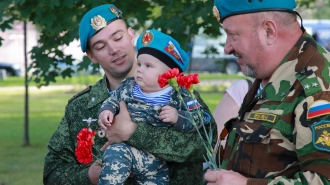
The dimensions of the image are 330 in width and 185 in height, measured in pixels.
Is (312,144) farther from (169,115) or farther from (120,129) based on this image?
(120,129)

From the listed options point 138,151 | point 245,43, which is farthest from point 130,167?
point 245,43

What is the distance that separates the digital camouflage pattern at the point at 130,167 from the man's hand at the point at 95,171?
167 millimetres

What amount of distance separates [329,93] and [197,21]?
4867mm

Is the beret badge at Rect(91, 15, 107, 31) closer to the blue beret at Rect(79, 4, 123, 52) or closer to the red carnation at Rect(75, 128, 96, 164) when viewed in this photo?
the blue beret at Rect(79, 4, 123, 52)

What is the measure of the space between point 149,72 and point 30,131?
11.7 m

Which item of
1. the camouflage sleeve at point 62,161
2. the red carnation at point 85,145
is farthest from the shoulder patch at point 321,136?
the camouflage sleeve at point 62,161

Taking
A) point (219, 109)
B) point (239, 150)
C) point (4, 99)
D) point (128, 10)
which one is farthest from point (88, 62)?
point (4, 99)

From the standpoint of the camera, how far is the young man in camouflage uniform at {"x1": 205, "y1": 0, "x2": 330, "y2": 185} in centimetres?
256

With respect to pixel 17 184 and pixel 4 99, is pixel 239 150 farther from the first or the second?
pixel 4 99

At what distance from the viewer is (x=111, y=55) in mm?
3955

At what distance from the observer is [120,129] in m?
3.60

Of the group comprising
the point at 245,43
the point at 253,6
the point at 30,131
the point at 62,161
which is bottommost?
the point at 30,131

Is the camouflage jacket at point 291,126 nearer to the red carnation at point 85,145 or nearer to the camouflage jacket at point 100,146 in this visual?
the camouflage jacket at point 100,146

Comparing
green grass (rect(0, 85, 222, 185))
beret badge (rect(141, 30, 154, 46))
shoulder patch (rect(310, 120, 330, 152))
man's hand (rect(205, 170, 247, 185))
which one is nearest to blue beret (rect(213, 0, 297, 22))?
shoulder patch (rect(310, 120, 330, 152))
